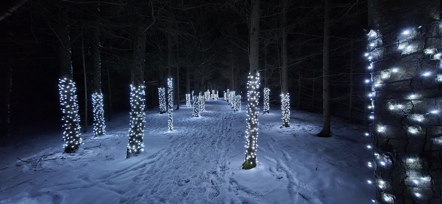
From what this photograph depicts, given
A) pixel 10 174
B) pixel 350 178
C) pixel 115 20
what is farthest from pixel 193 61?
pixel 350 178

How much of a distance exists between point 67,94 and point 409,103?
11.3 meters

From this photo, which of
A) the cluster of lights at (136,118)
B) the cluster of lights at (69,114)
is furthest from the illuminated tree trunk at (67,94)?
the cluster of lights at (136,118)

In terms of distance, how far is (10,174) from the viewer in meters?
7.60

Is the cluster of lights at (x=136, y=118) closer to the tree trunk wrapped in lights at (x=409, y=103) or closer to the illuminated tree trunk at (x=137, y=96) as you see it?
the illuminated tree trunk at (x=137, y=96)

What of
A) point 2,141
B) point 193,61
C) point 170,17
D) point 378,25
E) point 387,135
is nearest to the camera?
point 387,135

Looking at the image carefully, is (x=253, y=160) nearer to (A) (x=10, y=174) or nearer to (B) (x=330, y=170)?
(B) (x=330, y=170)

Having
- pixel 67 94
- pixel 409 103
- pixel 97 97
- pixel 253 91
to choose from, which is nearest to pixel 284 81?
pixel 253 91

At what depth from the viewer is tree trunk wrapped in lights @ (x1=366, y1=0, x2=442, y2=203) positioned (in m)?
1.98

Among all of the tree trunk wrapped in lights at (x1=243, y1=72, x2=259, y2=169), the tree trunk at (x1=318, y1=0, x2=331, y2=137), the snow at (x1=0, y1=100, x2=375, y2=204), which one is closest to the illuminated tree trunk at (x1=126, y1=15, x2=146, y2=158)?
the snow at (x1=0, y1=100, x2=375, y2=204)

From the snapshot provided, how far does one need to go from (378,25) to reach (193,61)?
22.6 metres

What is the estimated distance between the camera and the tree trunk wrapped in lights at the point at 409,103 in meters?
1.98

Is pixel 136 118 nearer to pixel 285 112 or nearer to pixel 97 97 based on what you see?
pixel 97 97

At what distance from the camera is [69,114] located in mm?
10023

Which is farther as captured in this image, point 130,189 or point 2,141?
point 2,141
